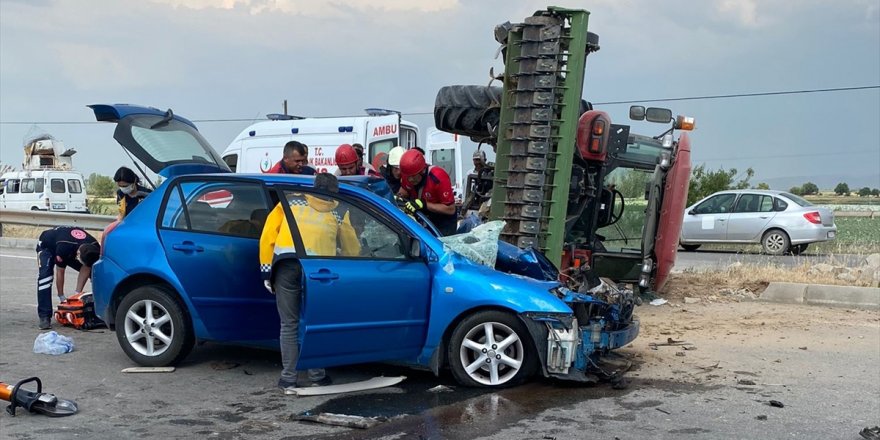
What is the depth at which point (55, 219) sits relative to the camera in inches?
697

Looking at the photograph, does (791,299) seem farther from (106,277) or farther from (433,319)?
(106,277)

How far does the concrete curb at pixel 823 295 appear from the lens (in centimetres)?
974

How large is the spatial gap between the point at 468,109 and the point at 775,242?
433 inches

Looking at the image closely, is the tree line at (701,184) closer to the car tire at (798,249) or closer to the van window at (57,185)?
the car tire at (798,249)

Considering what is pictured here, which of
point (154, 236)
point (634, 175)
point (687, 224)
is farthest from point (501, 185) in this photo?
point (687, 224)

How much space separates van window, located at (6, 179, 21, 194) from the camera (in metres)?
32.1

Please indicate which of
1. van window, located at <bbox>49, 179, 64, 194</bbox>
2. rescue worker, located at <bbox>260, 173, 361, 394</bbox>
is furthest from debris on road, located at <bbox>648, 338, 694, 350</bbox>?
van window, located at <bbox>49, 179, 64, 194</bbox>

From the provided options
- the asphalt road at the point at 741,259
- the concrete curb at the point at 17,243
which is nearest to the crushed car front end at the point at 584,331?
the asphalt road at the point at 741,259

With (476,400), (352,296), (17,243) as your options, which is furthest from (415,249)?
(17,243)

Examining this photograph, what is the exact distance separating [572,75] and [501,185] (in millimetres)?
1310

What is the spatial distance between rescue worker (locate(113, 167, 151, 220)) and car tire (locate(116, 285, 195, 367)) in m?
1.89

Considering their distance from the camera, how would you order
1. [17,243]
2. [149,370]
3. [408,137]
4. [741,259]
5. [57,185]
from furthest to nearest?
1. [57,185]
2. [17,243]
3. [408,137]
4. [741,259]
5. [149,370]

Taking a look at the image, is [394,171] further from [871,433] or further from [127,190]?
[871,433]

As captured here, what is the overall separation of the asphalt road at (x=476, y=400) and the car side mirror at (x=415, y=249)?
37.8 inches
